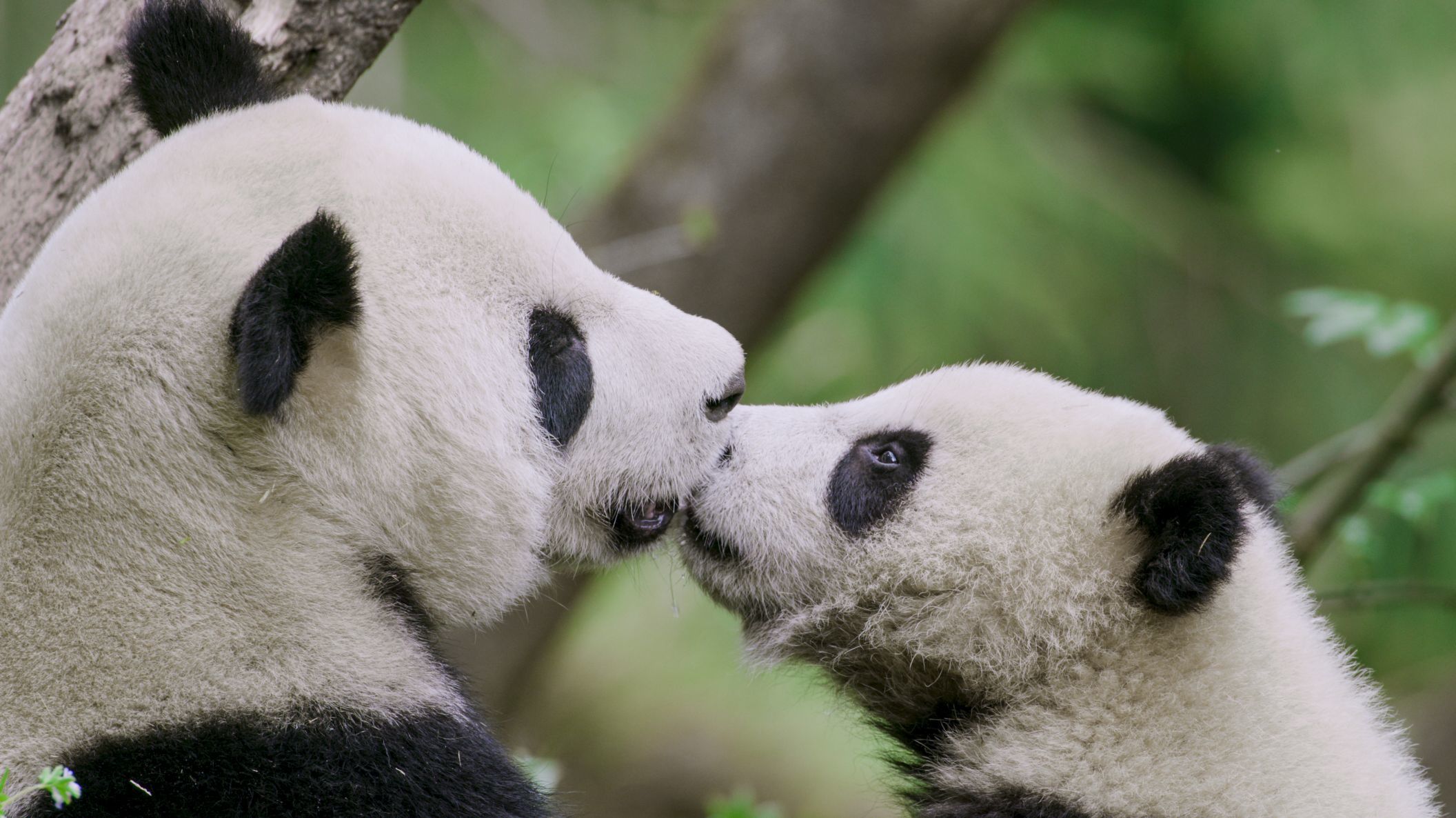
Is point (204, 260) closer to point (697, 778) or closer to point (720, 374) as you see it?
point (720, 374)

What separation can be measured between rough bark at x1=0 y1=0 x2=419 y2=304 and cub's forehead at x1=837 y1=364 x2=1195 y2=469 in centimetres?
170

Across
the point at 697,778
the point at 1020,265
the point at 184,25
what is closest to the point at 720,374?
the point at 184,25

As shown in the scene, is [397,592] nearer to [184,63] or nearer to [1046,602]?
[184,63]

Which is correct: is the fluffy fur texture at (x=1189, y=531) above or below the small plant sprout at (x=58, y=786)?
above

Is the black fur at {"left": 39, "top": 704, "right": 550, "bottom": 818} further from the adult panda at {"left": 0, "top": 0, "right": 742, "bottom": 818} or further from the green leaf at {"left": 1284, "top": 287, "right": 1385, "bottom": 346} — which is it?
the green leaf at {"left": 1284, "top": 287, "right": 1385, "bottom": 346}

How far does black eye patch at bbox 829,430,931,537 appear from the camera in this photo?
307cm

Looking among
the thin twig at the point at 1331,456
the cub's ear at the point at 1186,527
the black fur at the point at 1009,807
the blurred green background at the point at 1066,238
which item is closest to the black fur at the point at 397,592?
the black fur at the point at 1009,807

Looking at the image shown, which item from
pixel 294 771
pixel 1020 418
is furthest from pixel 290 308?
pixel 1020 418

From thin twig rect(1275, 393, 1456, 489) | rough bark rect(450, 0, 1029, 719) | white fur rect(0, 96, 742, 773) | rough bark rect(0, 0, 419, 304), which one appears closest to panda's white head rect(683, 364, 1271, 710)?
white fur rect(0, 96, 742, 773)

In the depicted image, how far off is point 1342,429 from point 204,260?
8250 millimetres

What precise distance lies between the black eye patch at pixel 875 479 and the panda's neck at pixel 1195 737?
53 centimetres

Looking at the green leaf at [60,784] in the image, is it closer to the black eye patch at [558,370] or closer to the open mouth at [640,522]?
the black eye patch at [558,370]

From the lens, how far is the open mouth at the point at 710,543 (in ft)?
10.1

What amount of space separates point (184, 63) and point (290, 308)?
800mm
